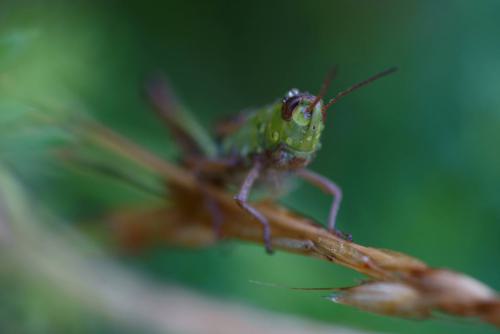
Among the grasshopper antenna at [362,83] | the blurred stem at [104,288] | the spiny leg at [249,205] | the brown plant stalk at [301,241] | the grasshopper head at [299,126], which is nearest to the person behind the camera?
the brown plant stalk at [301,241]

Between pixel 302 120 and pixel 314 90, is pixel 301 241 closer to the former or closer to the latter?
pixel 302 120

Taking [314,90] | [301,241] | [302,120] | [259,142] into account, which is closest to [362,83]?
[302,120]

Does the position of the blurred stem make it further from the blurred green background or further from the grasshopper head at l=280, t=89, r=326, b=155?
the grasshopper head at l=280, t=89, r=326, b=155

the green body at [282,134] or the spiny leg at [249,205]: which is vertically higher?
the green body at [282,134]

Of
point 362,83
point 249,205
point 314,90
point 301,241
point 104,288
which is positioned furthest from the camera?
point 314,90

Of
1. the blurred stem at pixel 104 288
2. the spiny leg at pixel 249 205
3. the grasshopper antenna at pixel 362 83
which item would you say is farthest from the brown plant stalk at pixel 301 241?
the grasshopper antenna at pixel 362 83

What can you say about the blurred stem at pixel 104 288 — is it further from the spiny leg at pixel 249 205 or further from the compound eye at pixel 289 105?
the compound eye at pixel 289 105

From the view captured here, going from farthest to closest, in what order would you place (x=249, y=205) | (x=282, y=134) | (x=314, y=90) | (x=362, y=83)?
(x=314, y=90) < (x=282, y=134) < (x=249, y=205) < (x=362, y=83)

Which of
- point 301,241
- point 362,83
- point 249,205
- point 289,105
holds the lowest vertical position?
point 301,241
